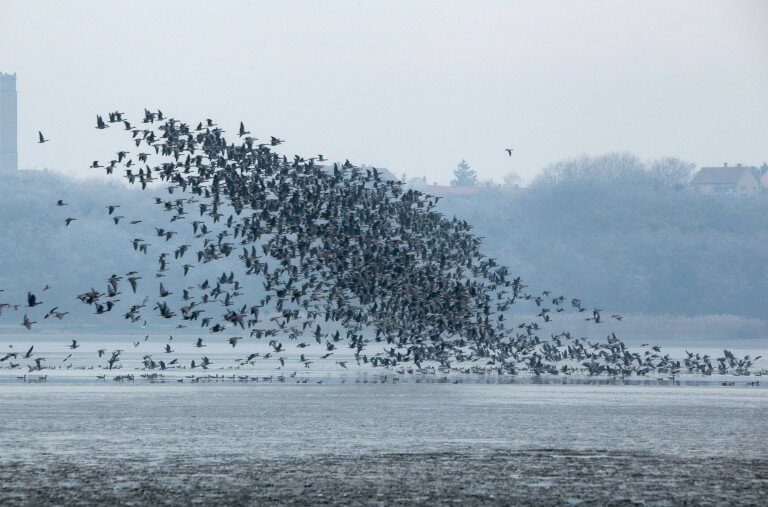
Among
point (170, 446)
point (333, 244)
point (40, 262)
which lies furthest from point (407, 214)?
point (40, 262)

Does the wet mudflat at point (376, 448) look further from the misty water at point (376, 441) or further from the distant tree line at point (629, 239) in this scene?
the distant tree line at point (629, 239)

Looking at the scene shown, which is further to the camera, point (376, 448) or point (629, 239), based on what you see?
point (629, 239)

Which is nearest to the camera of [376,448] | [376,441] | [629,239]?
[376,448]

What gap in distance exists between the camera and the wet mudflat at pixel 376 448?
24547 mm

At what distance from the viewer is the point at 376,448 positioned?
3095cm

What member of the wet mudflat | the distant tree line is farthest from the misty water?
the distant tree line

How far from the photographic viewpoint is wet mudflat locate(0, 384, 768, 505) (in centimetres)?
2455

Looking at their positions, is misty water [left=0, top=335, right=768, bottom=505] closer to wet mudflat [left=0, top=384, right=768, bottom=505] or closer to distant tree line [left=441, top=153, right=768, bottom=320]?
wet mudflat [left=0, top=384, right=768, bottom=505]

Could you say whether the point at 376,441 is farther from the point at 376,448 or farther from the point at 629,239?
the point at 629,239

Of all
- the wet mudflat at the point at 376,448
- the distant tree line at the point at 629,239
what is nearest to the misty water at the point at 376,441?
the wet mudflat at the point at 376,448

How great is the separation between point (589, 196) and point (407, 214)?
408 feet

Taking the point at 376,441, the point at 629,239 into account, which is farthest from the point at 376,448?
the point at 629,239

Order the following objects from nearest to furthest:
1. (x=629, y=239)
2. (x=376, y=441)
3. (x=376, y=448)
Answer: (x=376, y=448) < (x=376, y=441) < (x=629, y=239)

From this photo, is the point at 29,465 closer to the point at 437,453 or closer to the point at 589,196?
the point at 437,453
